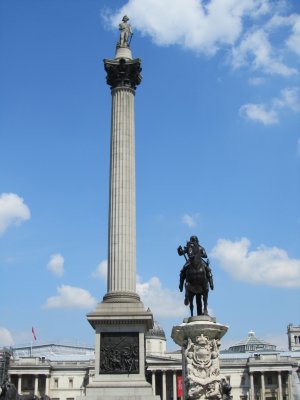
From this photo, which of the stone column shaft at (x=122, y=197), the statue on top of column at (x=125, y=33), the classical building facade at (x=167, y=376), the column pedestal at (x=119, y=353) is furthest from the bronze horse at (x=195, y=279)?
the classical building facade at (x=167, y=376)

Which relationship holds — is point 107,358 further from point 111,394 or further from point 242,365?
point 242,365

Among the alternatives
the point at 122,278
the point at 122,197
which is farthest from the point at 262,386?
the point at 122,197

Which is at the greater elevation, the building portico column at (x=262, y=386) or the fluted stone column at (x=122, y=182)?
the fluted stone column at (x=122, y=182)

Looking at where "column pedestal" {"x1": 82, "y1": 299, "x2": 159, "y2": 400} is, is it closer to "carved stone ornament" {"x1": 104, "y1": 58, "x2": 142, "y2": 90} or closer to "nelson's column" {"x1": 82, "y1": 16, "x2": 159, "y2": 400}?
"nelson's column" {"x1": 82, "y1": 16, "x2": 159, "y2": 400}

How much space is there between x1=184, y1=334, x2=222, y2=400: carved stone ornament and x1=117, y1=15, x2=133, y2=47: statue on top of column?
2597 centimetres

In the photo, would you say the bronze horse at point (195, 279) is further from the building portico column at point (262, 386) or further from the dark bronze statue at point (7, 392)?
the building portico column at point (262, 386)

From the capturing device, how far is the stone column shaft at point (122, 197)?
33.7m

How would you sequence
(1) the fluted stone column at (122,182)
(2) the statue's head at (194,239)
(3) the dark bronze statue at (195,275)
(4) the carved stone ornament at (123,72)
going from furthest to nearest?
(4) the carved stone ornament at (123,72) → (1) the fluted stone column at (122,182) → (2) the statue's head at (194,239) → (3) the dark bronze statue at (195,275)

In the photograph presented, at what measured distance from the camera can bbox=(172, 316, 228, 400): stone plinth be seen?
18172 millimetres

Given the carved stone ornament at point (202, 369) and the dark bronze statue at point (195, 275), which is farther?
the dark bronze statue at point (195, 275)

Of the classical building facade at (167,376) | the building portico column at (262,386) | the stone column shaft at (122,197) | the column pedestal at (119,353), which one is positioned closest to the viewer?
the column pedestal at (119,353)

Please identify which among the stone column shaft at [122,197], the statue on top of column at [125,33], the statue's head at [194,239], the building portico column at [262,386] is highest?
the statue on top of column at [125,33]

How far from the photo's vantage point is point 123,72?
38.1 metres

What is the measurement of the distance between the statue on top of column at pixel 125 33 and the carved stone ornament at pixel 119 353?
19.8m
